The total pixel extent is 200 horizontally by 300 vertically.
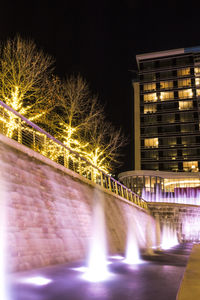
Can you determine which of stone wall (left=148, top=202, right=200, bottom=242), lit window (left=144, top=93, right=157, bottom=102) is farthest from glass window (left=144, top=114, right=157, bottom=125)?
stone wall (left=148, top=202, right=200, bottom=242)

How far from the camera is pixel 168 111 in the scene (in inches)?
2470

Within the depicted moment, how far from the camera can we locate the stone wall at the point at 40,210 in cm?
727

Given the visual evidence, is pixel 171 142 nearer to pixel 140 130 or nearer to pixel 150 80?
pixel 140 130

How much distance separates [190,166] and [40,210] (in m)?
52.5

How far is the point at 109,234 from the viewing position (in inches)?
543

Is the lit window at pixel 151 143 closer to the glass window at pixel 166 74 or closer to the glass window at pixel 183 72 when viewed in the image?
the glass window at pixel 166 74

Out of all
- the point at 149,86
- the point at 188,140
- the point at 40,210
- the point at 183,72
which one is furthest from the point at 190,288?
the point at 183,72

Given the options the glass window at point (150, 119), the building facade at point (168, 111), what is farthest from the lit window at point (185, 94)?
the glass window at point (150, 119)

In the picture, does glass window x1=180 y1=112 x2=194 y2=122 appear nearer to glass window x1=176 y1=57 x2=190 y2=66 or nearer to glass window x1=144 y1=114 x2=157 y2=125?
glass window x1=144 y1=114 x2=157 y2=125

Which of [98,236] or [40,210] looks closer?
[40,210]

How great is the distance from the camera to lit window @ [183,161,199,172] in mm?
56784

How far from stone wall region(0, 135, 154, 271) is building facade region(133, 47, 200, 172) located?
1885 inches

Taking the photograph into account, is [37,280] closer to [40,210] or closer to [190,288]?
[40,210]

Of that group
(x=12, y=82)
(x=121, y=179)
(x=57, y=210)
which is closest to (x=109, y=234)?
(x=57, y=210)
